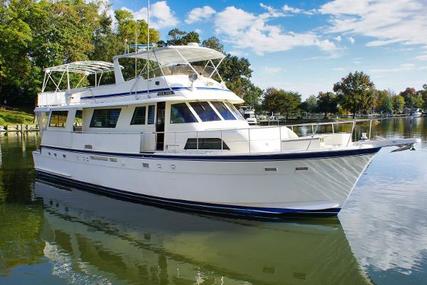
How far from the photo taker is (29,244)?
30.9 feet

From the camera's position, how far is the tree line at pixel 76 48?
48.8m

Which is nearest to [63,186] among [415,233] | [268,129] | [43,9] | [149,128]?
[149,128]

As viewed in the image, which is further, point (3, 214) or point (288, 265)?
point (3, 214)

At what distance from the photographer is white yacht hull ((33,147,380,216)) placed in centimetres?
967

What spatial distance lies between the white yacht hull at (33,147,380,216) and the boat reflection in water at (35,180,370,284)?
16.3 inches

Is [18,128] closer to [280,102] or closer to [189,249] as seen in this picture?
[189,249]

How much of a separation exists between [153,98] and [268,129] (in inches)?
141

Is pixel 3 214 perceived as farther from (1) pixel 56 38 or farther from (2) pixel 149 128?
(1) pixel 56 38

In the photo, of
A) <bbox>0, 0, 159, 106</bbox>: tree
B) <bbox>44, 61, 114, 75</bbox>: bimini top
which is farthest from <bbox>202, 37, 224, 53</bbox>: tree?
<bbox>44, 61, 114, 75</bbox>: bimini top

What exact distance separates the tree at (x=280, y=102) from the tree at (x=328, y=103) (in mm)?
8220

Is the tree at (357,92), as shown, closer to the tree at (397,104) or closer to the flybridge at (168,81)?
the tree at (397,104)

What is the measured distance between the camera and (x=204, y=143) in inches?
445

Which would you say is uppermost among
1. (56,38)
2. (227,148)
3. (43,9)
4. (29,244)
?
(43,9)

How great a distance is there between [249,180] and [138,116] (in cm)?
472
